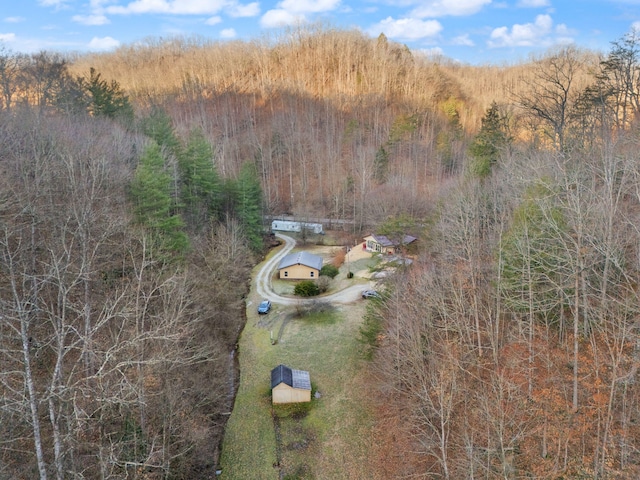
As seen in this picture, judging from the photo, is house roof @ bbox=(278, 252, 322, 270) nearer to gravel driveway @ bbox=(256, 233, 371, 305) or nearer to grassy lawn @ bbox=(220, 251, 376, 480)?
gravel driveway @ bbox=(256, 233, 371, 305)

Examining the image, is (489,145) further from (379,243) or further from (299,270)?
(299,270)

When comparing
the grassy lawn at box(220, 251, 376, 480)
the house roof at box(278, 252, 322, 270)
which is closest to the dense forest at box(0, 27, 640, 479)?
the grassy lawn at box(220, 251, 376, 480)

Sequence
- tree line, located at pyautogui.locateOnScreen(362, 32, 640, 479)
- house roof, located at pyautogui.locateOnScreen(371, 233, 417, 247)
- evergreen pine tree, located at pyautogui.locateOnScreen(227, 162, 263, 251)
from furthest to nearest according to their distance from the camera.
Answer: evergreen pine tree, located at pyautogui.locateOnScreen(227, 162, 263, 251) < house roof, located at pyautogui.locateOnScreen(371, 233, 417, 247) < tree line, located at pyautogui.locateOnScreen(362, 32, 640, 479)

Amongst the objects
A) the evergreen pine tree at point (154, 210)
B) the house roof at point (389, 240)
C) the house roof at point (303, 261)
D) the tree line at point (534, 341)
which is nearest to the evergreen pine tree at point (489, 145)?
the house roof at point (389, 240)

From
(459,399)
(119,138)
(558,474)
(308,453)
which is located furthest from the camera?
(119,138)

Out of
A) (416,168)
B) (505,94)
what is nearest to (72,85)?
(416,168)

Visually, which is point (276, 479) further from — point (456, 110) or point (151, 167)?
point (456, 110)
